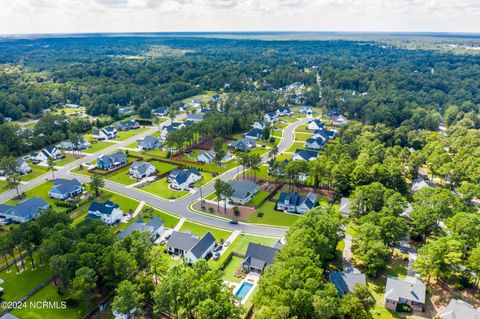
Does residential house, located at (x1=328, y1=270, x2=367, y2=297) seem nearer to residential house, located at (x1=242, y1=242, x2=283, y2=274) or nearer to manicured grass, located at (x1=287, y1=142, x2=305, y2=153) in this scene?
residential house, located at (x1=242, y1=242, x2=283, y2=274)

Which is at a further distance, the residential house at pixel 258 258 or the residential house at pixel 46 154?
the residential house at pixel 46 154

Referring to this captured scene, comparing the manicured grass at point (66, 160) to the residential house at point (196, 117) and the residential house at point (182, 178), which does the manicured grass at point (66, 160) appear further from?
the residential house at point (196, 117)

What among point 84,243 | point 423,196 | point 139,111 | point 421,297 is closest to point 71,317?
point 84,243

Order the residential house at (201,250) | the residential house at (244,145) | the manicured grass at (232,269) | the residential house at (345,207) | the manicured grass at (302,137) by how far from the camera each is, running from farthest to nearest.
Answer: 1. the manicured grass at (302,137)
2. the residential house at (244,145)
3. the residential house at (345,207)
4. the residential house at (201,250)
5. the manicured grass at (232,269)

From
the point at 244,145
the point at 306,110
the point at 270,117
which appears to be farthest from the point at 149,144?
the point at 306,110

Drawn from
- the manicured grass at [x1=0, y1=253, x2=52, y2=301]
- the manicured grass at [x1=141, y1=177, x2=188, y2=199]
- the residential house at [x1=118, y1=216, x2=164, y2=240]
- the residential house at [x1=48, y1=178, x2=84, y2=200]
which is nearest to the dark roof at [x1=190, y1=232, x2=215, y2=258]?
the residential house at [x1=118, y1=216, x2=164, y2=240]

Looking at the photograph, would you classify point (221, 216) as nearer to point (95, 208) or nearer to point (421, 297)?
point (95, 208)

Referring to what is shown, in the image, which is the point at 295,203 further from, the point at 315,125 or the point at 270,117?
the point at 270,117

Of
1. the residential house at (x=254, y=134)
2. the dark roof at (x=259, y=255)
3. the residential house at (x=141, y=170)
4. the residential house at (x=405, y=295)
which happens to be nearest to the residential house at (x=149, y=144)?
the residential house at (x=141, y=170)
